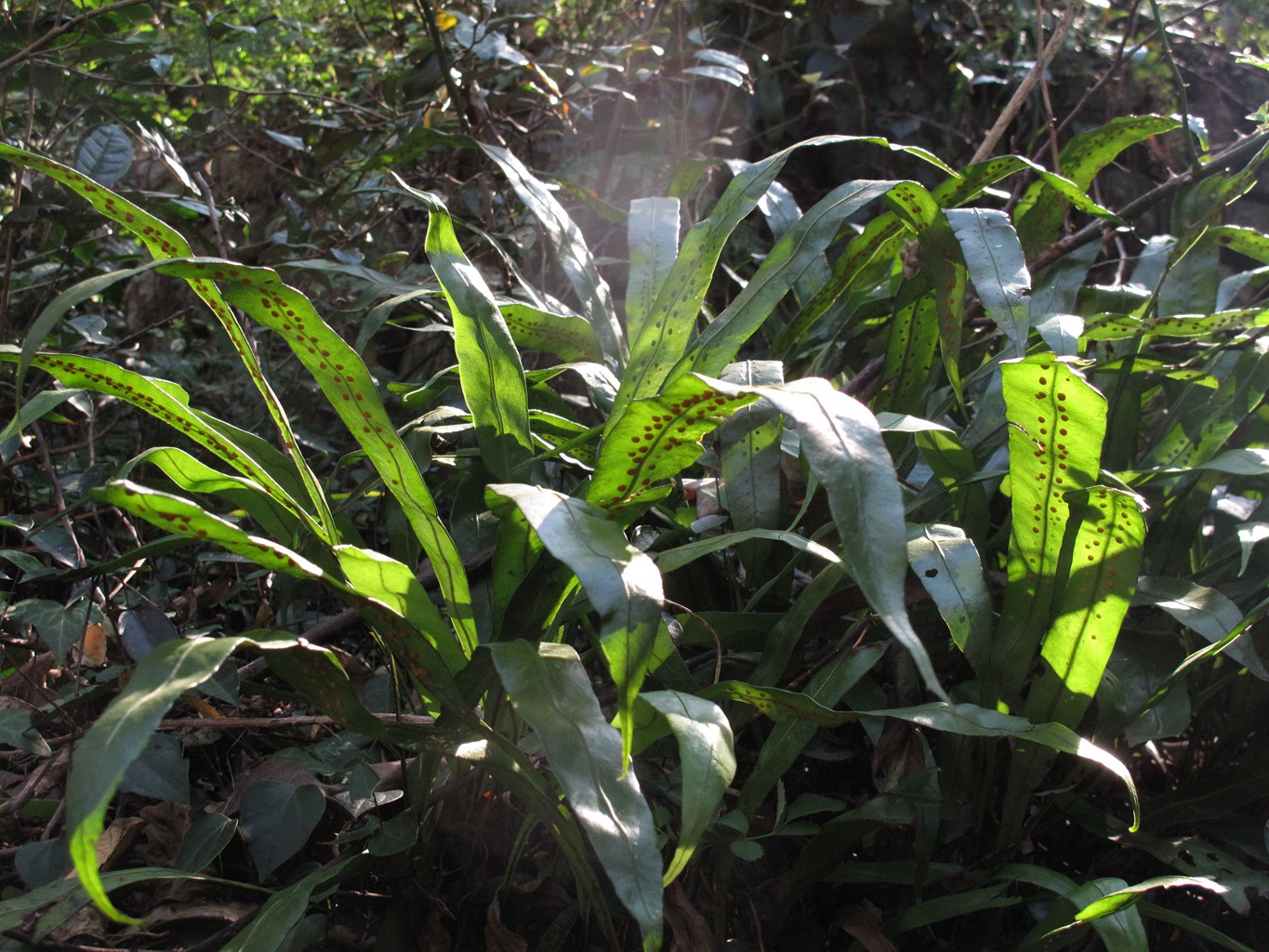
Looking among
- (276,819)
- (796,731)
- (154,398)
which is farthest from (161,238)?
(796,731)

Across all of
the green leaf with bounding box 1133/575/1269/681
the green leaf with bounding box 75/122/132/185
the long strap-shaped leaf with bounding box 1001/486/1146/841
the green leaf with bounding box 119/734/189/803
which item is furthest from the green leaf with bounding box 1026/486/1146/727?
the green leaf with bounding box 75/122/132/185

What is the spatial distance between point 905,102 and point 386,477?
8.12 feet

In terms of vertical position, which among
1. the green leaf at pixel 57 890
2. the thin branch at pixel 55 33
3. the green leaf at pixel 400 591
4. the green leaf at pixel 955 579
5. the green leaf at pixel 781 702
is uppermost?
the thin branch at pixel 55 33

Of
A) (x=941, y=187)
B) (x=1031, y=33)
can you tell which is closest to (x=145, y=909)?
(x=941, y=187)

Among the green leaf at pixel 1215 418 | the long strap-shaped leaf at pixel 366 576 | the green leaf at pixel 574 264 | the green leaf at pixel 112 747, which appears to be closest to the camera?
the green leaf at pixel 112 747

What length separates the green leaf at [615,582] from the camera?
0.63 metres

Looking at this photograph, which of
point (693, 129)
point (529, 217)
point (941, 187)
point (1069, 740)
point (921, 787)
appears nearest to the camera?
point (1069, 740)

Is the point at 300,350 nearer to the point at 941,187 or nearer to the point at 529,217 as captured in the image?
the point at 941,187

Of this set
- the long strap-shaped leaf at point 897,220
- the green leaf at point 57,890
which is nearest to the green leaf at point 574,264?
the long strap-shaped leaf at point 897,220

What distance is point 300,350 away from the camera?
0.85 meters

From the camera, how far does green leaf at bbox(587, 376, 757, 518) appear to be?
760 mm

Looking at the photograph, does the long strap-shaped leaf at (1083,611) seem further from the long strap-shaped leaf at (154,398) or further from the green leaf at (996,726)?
the long strap-shaped leaf at (154,398)

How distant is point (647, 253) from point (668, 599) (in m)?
0.46

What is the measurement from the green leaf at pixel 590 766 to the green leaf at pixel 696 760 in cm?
3
